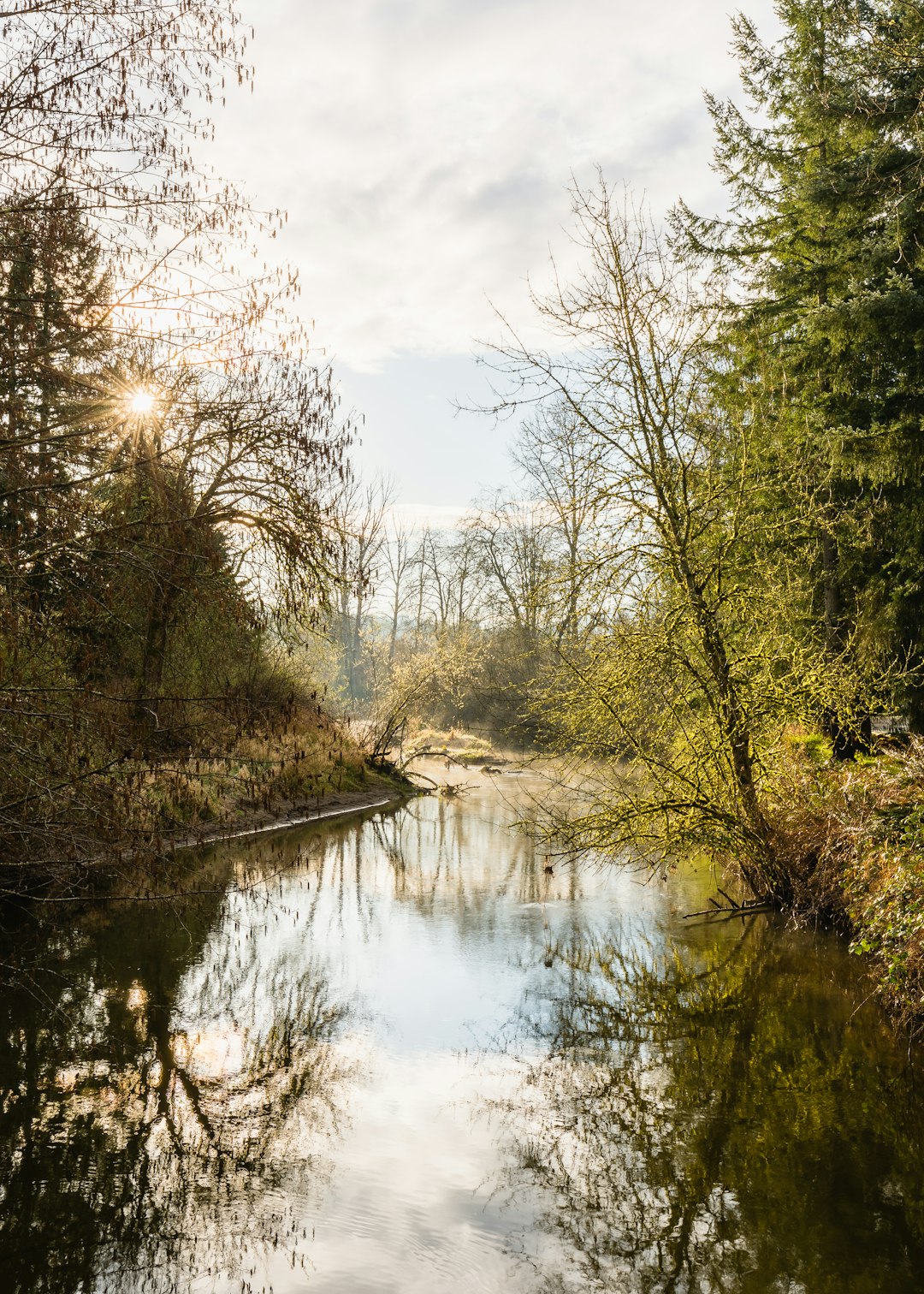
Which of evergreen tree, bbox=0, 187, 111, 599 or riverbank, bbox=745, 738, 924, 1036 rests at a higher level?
evergreen tree, bbox=0, 187, 111, 599

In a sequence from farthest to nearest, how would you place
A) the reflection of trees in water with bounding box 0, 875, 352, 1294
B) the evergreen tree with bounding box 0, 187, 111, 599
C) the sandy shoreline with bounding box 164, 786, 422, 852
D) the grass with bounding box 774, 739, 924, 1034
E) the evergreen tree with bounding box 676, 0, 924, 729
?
the sandy shoreline with bounding box 164, 786, 422, 852, the evergreen tree with bounding box 676, 0, 924, 729, the grass with bounding box 774, 739, 924, 1034, the evergreen tree with bounding box 0, 187, 111, 599, the reflection of trees in water with bounding box 0, 875, 352, 1294

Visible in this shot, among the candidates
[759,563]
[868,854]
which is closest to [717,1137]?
[868,854]

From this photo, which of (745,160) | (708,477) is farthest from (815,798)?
(745,160)

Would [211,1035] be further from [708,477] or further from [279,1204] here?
[708,477]

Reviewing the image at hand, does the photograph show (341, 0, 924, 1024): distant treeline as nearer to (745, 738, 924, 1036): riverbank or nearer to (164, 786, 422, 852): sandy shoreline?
(745, 738, 924, 1036): riverbank

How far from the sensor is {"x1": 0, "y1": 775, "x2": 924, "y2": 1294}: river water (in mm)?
4465

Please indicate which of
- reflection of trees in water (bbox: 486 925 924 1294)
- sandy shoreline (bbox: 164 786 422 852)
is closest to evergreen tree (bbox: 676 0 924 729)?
reflection of trees in water (bbox: 486 925 924 1294)

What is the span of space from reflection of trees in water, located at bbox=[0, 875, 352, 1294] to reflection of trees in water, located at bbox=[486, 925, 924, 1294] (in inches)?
52.0

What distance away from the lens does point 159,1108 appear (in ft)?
19.2

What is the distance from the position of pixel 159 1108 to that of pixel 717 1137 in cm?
325

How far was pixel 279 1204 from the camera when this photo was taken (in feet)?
15.9

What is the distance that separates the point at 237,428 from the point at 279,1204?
446 cm

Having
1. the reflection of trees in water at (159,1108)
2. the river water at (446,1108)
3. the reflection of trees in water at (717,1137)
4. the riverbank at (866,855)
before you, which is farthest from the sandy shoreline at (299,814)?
the riverbank at (866,855)

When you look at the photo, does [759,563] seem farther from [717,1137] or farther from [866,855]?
[717,1137]
